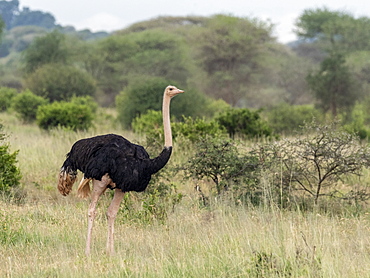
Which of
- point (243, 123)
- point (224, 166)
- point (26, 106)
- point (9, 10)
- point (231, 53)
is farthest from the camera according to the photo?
point (9, 10)

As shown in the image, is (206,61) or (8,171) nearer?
(8,171)

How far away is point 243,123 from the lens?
44.4 feet

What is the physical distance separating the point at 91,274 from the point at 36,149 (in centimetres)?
678

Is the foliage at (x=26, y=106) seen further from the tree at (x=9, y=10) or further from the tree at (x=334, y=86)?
the tree at (x=9, y=10)

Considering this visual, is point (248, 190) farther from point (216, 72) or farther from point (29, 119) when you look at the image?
point (216, 72)

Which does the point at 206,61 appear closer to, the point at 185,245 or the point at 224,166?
the point at 224,166

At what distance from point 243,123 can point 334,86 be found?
801 cm

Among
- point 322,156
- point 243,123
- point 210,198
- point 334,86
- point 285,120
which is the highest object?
point 334,86

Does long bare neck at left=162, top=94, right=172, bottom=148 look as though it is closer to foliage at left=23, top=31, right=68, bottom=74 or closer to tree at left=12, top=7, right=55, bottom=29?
foliage at left=23, top=31, right=68, bottom=74

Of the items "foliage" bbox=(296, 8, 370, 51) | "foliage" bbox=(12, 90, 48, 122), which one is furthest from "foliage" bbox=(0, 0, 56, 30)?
"foliage" bbox=(12, 90, 48, 122)

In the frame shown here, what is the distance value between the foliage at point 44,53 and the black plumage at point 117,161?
93.1ft

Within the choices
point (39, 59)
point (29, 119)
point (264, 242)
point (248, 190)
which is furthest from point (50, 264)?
point (39, 59)

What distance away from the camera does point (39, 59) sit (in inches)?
1308

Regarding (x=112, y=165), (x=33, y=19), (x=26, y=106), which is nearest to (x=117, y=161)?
(x=112, y=165)
